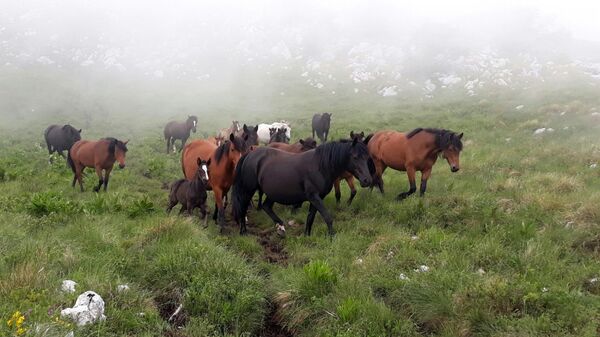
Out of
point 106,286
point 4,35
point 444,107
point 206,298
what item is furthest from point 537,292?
point 4,35

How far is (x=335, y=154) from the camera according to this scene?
27.4 feet

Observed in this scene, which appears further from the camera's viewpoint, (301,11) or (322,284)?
(301,11)

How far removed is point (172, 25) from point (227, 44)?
48.4 feet

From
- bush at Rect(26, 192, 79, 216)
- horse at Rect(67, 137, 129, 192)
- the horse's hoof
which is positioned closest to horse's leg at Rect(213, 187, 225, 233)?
the horse's hoof

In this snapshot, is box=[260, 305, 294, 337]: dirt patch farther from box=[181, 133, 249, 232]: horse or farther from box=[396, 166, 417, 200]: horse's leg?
box=[396, 166, 417, 200]: horse's leg

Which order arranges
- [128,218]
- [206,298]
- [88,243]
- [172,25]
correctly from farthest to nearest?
[172,25]
[128,218]
[88,243]
[206,298]

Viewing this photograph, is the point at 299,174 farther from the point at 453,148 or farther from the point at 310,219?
the point at 453,148

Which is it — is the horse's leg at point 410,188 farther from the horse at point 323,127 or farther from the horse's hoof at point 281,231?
the horse at point 323,127

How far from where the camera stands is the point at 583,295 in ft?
16.5

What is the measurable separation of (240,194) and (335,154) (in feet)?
8.29

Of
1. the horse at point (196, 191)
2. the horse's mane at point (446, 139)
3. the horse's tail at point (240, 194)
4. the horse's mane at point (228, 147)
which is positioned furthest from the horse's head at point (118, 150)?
the horse's mane at point (446, 139)

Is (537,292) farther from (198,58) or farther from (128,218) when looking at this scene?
(198,58)

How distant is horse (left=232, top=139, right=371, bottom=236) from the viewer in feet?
26.9

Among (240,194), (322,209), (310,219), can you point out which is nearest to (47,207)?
(240,194)
